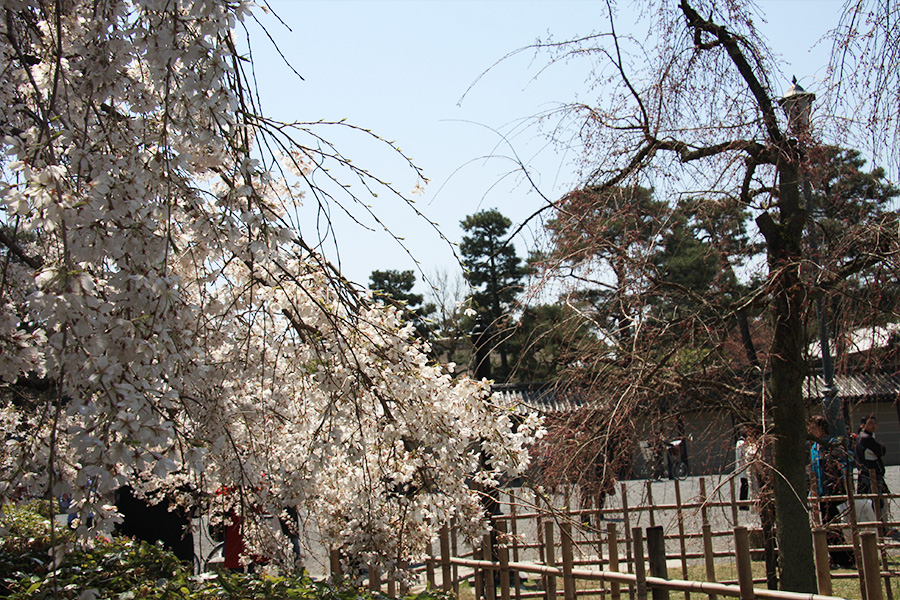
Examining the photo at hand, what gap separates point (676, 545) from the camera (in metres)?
9.11

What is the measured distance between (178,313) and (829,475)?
3.71m

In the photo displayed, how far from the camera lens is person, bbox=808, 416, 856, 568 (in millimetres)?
4062

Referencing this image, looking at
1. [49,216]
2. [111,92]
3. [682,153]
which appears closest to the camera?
[49,216]

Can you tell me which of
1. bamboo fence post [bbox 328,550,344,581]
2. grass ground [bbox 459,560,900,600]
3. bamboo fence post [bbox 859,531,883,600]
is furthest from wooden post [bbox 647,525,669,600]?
bamboo fence post [bbox 328,550,344,581]

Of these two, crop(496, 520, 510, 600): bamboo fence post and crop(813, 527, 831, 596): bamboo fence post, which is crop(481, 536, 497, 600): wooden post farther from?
crop(813, 527, 831, 596): bamboo fence post

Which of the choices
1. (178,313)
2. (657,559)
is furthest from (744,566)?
(178,313)

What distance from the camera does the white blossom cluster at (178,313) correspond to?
160 cm

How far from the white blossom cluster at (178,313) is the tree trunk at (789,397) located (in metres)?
1.21

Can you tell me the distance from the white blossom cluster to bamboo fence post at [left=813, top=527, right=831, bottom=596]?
5.71ft

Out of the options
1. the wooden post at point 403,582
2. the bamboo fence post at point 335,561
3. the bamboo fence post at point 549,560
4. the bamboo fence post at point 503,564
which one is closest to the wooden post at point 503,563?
the bamboo fence post at point 503,564

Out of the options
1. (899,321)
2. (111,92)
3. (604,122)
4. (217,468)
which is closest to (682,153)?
(604,122)

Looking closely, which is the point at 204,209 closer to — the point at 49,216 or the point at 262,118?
the point at 262,118

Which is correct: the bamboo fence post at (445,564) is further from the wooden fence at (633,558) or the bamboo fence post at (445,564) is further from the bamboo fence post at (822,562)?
the bamboo fence post at (822,562)

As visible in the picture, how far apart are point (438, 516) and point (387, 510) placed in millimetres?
251
